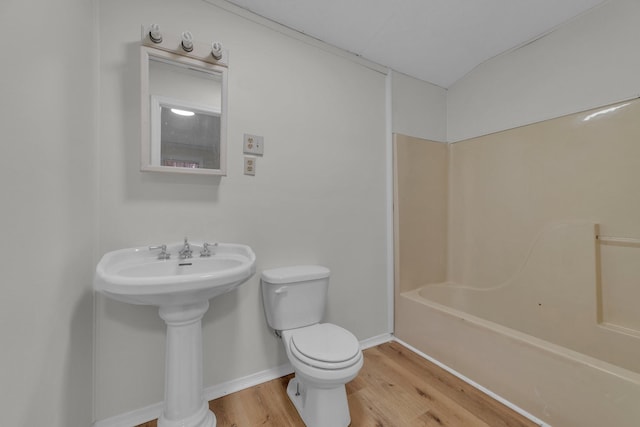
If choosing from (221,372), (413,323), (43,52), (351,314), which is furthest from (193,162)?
(413,323)

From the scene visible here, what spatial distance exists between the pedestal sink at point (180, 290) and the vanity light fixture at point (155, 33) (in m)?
0.96

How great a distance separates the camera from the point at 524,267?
1782 millimetres

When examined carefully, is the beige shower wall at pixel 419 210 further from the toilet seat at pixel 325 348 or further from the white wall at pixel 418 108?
the toilet seat at pixel 325 348

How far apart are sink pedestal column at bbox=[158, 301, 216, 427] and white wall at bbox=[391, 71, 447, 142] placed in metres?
1.88

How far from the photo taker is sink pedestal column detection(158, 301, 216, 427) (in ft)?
3.51

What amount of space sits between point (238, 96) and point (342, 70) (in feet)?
2.67

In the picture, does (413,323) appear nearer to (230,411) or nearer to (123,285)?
(230,411)

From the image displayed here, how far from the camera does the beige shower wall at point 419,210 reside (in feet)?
6.59

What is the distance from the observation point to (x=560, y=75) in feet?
5.26

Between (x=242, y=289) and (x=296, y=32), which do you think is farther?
(x=296, y=32)

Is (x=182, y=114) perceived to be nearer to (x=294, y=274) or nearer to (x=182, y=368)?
(x=294, y=274)

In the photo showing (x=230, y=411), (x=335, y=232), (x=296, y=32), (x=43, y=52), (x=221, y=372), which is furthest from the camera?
(x=335, y=232)

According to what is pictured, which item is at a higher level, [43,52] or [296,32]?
[296,32]

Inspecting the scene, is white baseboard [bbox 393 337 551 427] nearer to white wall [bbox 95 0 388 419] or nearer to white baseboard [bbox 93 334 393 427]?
white wall [bbox 95 0 388 419]
